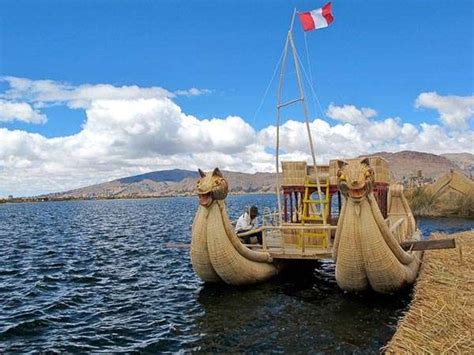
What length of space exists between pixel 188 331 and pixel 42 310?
5703 mm

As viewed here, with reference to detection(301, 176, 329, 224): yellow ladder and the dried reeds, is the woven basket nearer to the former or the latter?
detection(301, 176, 329, 224): yellow ladder

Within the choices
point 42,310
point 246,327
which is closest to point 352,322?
point 246,327

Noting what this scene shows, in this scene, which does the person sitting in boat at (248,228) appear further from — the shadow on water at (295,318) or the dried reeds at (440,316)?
the dried reeds at (440,316)

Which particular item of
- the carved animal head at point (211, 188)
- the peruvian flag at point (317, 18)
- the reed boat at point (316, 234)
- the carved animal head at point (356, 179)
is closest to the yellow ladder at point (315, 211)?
the reed boat at point (316, 234)

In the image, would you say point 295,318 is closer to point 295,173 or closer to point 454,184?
point 295,173

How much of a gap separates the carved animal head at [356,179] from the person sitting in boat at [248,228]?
16.8 feet

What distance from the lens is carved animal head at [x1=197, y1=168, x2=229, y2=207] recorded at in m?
14.3

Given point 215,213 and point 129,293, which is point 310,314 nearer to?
point 215,213

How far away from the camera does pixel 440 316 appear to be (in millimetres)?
9531

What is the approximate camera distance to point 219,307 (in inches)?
551

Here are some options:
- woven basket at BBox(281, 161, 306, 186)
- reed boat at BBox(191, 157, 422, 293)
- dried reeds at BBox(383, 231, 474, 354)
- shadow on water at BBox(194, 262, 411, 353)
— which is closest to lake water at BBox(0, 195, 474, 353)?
shadow on water at BBox(194, 262, 411, 353)

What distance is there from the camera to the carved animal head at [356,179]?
39.6 ft

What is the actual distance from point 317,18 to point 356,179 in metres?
7.75

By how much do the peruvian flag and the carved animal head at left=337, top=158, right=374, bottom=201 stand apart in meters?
6.91
